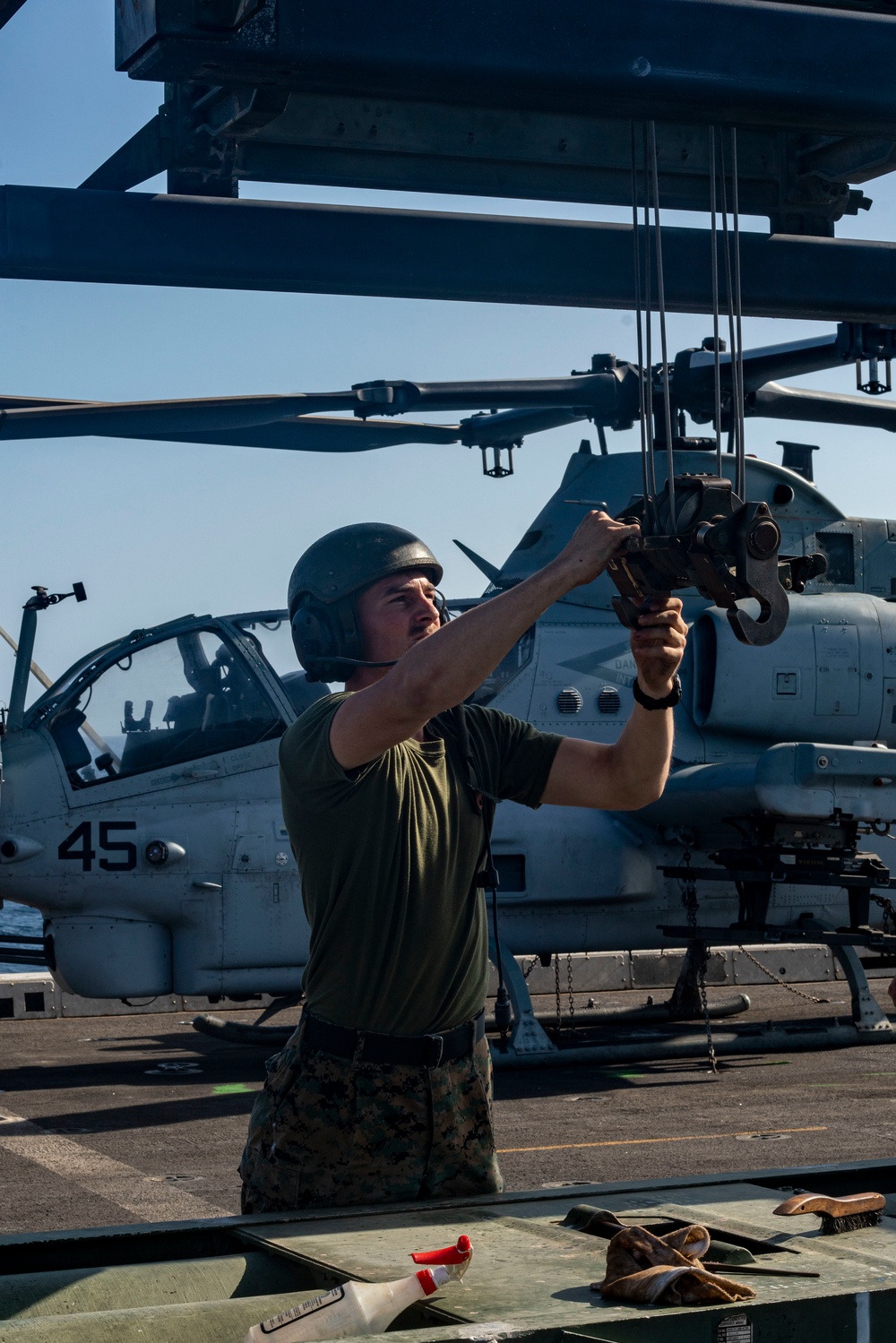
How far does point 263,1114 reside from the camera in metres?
3.01

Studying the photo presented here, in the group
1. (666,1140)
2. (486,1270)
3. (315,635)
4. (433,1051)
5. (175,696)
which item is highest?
(175,696)

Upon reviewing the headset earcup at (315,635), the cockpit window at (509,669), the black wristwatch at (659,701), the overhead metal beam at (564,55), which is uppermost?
the overhead metal beam at (564,55)

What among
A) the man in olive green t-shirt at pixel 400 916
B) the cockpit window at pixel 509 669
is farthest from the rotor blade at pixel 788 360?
the man in olive green t-shirt at pixel 400 916

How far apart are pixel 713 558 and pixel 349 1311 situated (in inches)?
52.3

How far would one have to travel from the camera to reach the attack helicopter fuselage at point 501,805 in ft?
33.3

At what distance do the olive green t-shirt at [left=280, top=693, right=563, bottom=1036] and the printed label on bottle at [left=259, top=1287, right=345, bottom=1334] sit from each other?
0.97 m

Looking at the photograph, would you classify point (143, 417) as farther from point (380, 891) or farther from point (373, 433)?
point (380, 891)

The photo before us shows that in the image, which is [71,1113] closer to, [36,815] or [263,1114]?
[36,815]

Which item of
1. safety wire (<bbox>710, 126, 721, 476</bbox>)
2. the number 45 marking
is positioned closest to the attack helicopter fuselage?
the number 45 marking

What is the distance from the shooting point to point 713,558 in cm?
263

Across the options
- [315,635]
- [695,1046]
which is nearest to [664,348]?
[315,635]

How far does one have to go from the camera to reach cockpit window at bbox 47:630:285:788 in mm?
10281

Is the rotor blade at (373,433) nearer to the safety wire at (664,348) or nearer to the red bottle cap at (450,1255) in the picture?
the safety wire at (664,348)

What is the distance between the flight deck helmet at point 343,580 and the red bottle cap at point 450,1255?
4.58 ft
